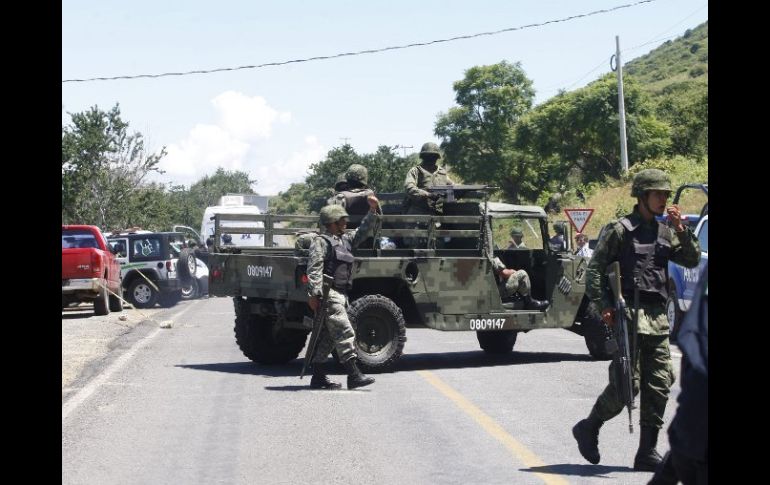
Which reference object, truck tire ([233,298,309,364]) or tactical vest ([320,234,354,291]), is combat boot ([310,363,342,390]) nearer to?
tactical vest ([320,234,354,291])

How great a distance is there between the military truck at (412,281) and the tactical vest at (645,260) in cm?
545

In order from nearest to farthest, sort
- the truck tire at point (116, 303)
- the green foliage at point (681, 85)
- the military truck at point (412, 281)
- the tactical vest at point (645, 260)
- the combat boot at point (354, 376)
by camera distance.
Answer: the tactical vest at point (645, 260)
the combat boot at point (354, 376)
the military truck at point (412, 281)
the truck tire at point (116, 303)
the green foliage at point (681, 85)

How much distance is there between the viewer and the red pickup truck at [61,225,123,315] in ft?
79.0

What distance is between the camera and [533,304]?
47.7 ft

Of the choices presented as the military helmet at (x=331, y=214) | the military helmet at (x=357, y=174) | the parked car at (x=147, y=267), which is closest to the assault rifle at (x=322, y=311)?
the military helmet at (x=331, y=214)

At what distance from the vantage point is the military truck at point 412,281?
13.3 m

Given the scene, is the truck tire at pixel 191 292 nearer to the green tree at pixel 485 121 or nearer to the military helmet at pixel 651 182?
the military helmet at pixel 651 182

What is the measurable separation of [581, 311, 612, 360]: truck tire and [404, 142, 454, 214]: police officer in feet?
7.44

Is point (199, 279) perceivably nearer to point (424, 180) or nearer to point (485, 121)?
point (424, 180)

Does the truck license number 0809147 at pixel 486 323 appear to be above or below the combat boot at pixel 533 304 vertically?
below

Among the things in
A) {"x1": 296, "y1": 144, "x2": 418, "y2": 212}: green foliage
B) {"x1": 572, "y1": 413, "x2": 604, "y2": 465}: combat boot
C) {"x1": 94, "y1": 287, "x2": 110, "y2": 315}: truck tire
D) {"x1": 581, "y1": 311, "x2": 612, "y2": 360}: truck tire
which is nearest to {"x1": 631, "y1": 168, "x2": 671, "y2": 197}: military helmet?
{"x1": 572, "y1": 413, "x2": 604, "y2": 465}: combat boot

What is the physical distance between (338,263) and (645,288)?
15.7ft

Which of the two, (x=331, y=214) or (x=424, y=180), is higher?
(x=424, y=180)

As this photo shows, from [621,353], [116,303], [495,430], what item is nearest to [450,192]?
[495,430]
